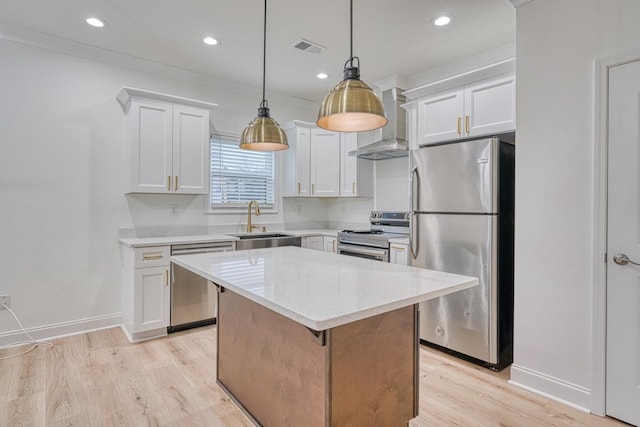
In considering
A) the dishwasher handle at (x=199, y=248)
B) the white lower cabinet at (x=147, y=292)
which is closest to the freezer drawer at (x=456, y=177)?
the dishwasher handle at (x=199, y=248)

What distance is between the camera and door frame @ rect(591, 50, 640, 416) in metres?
2.06

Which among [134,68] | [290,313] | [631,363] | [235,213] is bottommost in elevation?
[631,363]

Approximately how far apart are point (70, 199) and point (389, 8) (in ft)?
11.1

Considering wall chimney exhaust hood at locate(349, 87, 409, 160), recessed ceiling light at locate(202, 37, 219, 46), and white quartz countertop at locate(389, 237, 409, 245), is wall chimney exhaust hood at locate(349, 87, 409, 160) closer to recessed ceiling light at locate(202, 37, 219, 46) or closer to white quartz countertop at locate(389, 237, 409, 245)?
white quartz countertop at locate(389, 237, 409, 245)

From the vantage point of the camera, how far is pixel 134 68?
3.67 meters

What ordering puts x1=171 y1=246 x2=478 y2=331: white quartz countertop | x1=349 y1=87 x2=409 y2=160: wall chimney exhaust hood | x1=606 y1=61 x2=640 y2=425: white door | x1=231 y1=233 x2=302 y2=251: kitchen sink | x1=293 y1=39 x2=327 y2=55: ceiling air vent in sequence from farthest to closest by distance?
1. x1=349 y1=87 x2=409 y2=160: wall chimney exhaust hood
2. x1=231 y1=233 x2=302 y2=251: kitchen sink
3. x1=293 y1=39 x2=327 y2=55: ceiling air vent
4. x1=606 y1=61 x2=640 y2=425: white door
5. x1=171 y1=246 x2=478 y2=331: white quartz countertop

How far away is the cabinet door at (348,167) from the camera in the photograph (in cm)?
445

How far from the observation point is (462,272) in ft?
9.16

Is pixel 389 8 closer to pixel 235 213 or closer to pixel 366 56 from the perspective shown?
pixel 366 56

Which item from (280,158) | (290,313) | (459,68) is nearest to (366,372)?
(290,313)

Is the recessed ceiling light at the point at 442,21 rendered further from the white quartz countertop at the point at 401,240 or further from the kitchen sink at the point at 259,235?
the kitchen sink at the point at 259,235

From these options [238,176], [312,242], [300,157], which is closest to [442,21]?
[300,157]

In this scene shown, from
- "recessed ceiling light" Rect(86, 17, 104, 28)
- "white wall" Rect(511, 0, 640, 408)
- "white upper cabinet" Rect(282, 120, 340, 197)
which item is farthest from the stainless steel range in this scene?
"recessed ceiling light" Rect(86, 17, 104, 28)

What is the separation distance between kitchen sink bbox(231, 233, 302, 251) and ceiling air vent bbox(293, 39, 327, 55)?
2.08 metres
